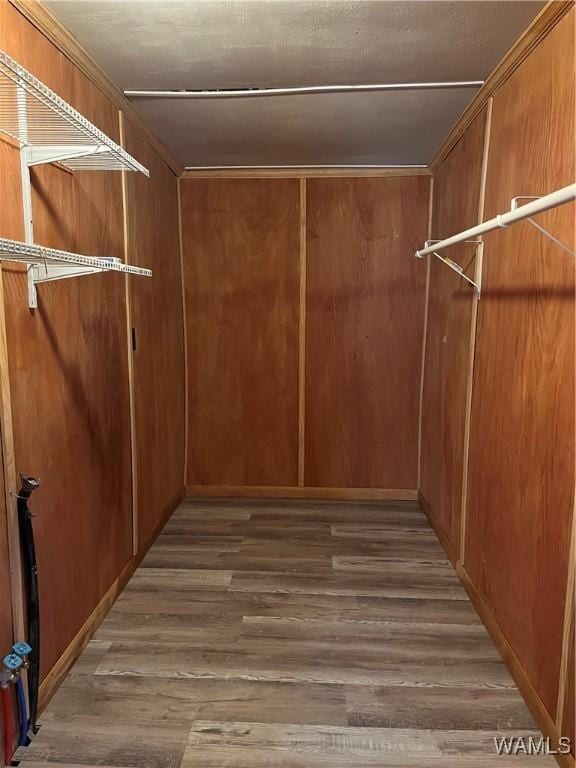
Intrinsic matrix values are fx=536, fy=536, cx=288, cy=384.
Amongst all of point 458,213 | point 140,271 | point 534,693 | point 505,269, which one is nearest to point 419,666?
point 534,693

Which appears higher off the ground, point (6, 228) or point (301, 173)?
point (301, 173)

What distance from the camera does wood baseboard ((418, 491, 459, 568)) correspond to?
271 cm

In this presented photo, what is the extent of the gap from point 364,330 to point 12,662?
267cm

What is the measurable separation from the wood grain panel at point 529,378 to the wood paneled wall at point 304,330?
1.25 m

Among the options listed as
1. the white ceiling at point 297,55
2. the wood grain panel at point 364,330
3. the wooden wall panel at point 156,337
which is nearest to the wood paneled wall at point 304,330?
the wood grain panel at point 364,330

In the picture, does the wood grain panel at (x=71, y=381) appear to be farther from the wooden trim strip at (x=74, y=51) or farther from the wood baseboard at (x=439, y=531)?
the wood baseboard at (x=439, y=531)

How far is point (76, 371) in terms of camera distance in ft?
6.48

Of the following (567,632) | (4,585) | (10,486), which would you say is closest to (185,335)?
(10,486)

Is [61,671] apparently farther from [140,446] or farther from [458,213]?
[458,213]

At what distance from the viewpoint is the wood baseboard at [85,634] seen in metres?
1.78

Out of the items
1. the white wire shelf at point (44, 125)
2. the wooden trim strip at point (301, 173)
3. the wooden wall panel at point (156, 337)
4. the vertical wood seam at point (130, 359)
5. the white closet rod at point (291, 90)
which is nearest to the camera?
the white wire shelf at point (44, 125)

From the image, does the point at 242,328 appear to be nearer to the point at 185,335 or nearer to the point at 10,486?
the point at 185,335

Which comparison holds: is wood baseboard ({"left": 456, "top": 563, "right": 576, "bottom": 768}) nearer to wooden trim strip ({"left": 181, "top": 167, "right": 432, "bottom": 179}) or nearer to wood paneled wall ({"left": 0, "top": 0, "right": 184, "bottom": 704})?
wood paneled wall ({"left": 0, "top": 0, "right": 184, "bottom": 704})

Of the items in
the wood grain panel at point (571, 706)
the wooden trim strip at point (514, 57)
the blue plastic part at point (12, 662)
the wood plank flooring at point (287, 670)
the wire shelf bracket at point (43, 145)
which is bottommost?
the wood plank flooring at point (287, 670)
